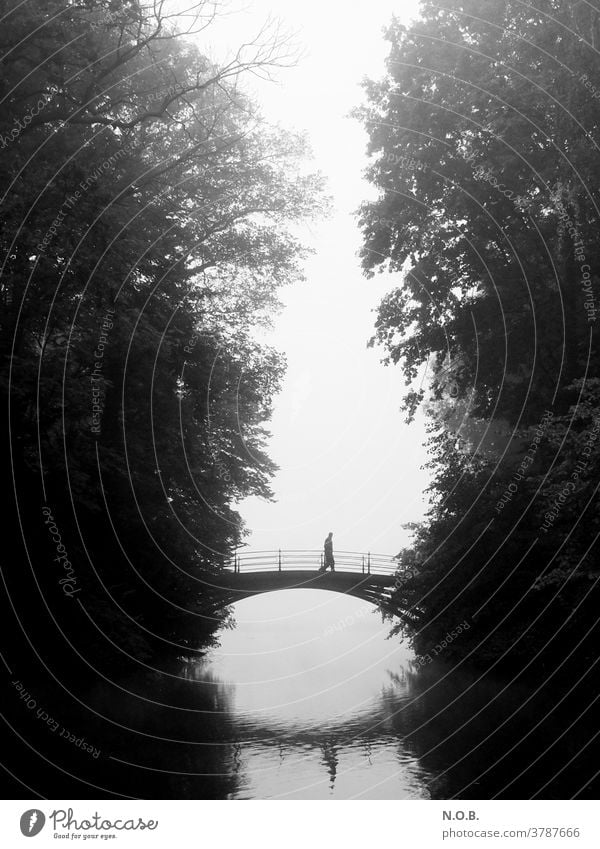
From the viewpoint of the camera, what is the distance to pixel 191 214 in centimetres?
3266

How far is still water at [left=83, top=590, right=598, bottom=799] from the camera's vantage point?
1892cm

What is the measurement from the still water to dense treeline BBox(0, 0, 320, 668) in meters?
2.71

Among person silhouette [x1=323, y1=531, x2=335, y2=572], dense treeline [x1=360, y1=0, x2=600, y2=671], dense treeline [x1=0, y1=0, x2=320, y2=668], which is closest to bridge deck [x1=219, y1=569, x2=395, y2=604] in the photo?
person silhouette [x1=323, y1=531, x2=335, y2=572]

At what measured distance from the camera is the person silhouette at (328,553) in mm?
43906

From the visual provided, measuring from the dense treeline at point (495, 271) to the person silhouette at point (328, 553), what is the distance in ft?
42.4

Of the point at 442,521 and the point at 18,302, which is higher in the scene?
the point at 18,302

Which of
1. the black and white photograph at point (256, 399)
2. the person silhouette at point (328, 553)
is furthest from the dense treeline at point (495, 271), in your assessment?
the person silhouette at point (328, 553)

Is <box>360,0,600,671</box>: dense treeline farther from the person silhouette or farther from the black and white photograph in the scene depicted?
the person silhouette

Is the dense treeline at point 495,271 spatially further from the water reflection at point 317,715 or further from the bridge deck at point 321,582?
the bridge deck at point 321,582

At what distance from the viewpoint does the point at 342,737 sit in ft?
87.2

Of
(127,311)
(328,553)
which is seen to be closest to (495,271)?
(127,311)

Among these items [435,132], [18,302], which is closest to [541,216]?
[435,132]
